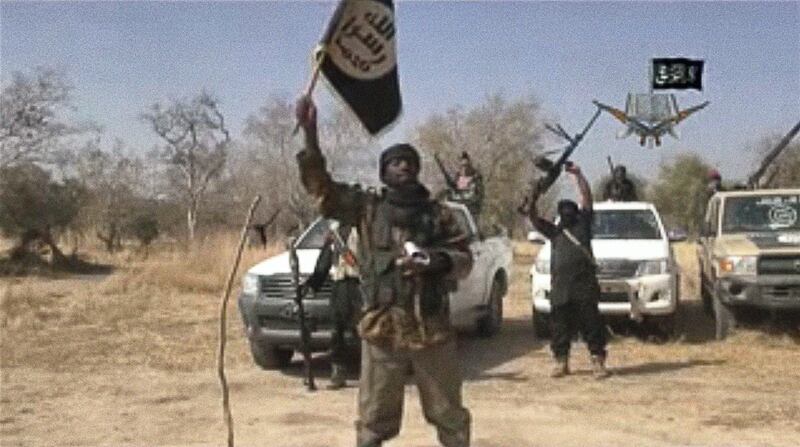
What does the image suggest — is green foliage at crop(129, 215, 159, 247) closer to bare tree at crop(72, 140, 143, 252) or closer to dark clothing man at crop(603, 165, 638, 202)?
bare tree at crop(72, 140, 143, 252)

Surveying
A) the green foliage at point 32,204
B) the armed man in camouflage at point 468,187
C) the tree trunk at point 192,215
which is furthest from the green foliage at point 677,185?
the armed man in camouflage at point 468,187

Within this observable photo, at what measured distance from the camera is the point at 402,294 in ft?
16.4

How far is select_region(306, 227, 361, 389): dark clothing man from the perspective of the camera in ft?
27.7

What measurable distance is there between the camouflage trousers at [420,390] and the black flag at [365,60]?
1.19 meters

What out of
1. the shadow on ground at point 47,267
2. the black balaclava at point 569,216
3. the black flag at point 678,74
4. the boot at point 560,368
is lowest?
the boot at point 560,368

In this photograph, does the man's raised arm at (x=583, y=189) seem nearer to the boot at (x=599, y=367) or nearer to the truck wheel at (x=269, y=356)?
the boot at (x=599, y=367)

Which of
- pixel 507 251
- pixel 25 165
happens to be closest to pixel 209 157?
pixel 25 165

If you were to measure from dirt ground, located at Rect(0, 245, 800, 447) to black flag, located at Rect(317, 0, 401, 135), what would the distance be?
97.6 inches

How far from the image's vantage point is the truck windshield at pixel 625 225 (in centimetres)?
1157

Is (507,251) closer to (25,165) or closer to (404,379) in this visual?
(404,379)

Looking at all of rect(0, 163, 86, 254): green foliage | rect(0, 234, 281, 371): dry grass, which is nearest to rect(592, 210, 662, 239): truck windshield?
rect(0, 234, 281, 371): dry grass

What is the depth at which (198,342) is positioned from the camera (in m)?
11.7

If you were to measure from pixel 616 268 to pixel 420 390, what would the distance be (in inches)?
241

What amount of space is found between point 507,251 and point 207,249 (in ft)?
29.4
